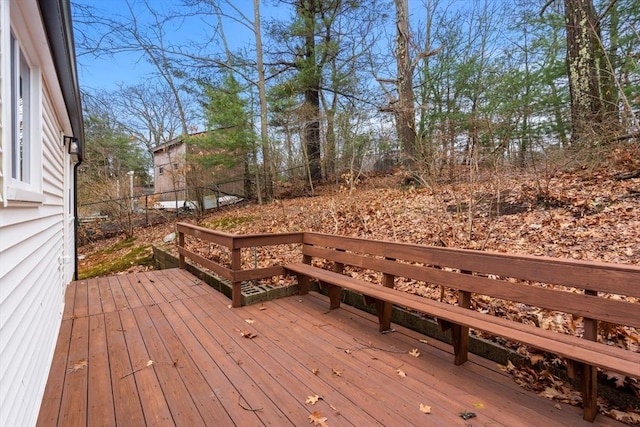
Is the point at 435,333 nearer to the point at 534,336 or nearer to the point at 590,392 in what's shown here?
the point at 534,336

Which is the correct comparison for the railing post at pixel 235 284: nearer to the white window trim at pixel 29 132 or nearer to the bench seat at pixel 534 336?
the bench seat at pixel 534 336

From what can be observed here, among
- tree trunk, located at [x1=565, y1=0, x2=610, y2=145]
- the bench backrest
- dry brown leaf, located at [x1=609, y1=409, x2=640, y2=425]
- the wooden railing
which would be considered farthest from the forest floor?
tree trunk, located at [x1=565, y1=0, x2=610, y2=145]

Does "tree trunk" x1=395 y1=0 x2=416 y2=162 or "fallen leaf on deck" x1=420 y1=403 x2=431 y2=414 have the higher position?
"tree trunk" x1=395 y1=0 x2=416 y2=162

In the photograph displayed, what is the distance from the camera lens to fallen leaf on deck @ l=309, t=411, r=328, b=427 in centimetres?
183

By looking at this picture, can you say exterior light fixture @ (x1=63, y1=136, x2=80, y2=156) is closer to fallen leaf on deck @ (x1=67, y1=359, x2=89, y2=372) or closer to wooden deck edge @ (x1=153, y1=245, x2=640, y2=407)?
wooden deck edge @ (x1=153, y1=245, x2=640, y2=407)

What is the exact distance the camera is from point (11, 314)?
5.34ft

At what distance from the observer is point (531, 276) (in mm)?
2195

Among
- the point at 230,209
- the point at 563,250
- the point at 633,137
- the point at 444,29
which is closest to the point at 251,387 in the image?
the point at 563,250

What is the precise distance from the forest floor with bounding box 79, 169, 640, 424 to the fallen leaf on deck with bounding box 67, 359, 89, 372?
91.6 inches

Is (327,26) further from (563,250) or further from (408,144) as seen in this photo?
(563,250)

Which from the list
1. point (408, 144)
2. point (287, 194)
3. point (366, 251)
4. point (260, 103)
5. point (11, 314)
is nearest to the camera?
point (11, 314)

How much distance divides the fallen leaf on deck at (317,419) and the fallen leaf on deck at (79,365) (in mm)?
1908

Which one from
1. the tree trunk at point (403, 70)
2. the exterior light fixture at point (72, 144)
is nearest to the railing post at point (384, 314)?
the exterior light fixture at point (72, 144)

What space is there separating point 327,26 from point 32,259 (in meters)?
11.2
